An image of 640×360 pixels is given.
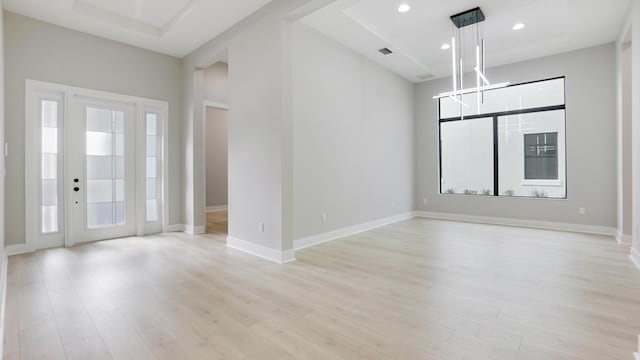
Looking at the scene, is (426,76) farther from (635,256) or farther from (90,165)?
(90,165)

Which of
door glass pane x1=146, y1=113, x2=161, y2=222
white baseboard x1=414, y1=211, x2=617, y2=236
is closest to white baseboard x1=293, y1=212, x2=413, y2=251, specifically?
white baseboard x1=414, y1=211, x2=617, y2=236

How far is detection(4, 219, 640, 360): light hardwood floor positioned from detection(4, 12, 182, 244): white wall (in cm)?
124

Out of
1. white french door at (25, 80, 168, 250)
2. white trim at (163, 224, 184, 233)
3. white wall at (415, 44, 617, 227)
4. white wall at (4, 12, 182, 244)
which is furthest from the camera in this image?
white trim at (163, 224, 184, 233)

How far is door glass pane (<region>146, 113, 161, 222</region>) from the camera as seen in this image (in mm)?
5312

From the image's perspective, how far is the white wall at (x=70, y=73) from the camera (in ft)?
13.0

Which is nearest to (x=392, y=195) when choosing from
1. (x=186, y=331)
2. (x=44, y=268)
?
(x=186, y=331)

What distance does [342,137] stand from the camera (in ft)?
16.7

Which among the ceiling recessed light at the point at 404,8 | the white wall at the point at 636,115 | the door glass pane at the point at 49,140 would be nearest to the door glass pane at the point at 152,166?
the door glass pane at the point at 49,140

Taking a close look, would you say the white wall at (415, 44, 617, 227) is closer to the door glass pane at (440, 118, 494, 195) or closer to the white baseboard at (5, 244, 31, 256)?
the door glass pane at (440, 118, 494, 195)

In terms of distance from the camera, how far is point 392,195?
6.51m

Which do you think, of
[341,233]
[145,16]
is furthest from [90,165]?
[341,233]

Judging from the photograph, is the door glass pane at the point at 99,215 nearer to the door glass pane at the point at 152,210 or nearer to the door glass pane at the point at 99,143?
the door glass pane at the point at 152,210

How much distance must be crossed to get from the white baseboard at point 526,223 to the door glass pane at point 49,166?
6973 millimetres

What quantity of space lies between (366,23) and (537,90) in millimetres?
3964
